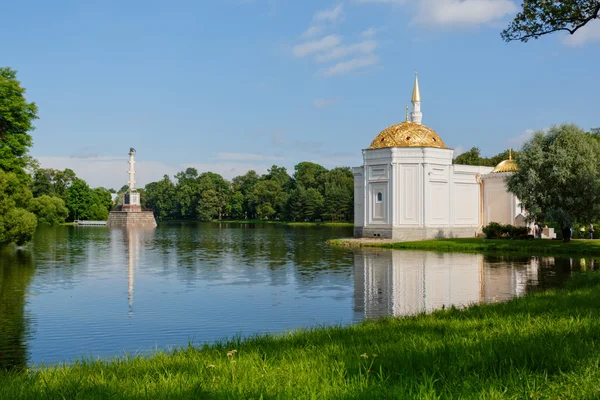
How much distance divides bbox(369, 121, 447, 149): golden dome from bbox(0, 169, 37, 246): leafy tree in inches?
1183

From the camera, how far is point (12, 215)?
119ft

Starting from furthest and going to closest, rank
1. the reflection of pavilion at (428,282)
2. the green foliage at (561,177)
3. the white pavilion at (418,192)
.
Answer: the white pavilion at (418,192)
the green foliage at (561,177)
the reflection of pavilion at (428,282)

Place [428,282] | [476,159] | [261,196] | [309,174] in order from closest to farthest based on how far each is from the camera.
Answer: [428,282]
[476,159]
[309,174]
[261,196]

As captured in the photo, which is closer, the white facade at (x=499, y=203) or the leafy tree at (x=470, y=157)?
the white facade at (x=499, y=203)

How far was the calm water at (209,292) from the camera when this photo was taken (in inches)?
543

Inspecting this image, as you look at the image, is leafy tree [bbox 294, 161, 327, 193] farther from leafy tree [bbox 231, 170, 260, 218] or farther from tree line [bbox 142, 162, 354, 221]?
leafy tree [bbox 231, 170, 260, 218]

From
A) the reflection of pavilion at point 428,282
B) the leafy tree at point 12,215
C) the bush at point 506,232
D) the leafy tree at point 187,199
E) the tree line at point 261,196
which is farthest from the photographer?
the leafy tree at point 187,199

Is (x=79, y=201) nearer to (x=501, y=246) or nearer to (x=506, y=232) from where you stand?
(x=506, y=232)

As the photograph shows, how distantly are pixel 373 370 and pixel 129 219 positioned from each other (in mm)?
100288

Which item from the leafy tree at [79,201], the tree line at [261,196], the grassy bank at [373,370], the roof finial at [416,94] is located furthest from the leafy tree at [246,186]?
the grassy bank at [373,370]

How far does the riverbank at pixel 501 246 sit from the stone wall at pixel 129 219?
61.1 m

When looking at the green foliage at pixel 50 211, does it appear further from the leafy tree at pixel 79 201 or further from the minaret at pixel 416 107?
the minaret at pixel 416 107

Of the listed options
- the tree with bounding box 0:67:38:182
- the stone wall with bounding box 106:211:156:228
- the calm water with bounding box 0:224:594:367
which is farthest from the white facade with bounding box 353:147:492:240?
the stone wall with bounding box 106:211:156:228

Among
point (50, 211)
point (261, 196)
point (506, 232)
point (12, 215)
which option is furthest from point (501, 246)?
point (261, 196)
